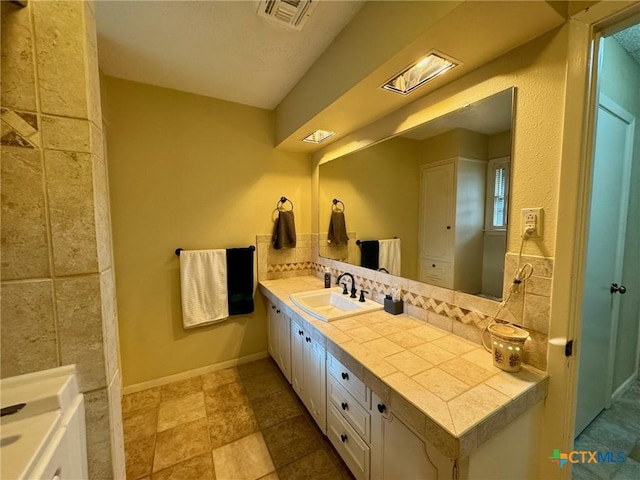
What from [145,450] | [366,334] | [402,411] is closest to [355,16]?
[366,334]

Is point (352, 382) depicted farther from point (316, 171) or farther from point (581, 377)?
point (316, 171)

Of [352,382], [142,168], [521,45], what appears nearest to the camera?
[521,45]

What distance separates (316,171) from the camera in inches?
105

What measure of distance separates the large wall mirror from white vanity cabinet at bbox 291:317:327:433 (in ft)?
2.40

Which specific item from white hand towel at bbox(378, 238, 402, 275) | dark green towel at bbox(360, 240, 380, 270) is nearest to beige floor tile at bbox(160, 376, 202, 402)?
dark green towel at bbox(360, 240, 380, 270)

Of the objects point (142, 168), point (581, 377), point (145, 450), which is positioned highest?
point (142, 168)

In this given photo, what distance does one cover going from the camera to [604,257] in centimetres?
163

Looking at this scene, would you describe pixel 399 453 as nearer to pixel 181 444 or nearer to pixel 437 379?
pixel 437 379

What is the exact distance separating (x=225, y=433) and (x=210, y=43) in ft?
8.14

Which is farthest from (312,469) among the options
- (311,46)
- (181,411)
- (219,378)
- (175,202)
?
(311,46)

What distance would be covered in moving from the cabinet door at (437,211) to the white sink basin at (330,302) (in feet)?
1.81

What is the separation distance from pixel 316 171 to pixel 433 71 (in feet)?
4.91

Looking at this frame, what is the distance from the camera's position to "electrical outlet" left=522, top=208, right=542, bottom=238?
1068mm

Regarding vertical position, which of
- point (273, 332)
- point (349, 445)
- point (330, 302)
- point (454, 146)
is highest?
point (454, 146)
